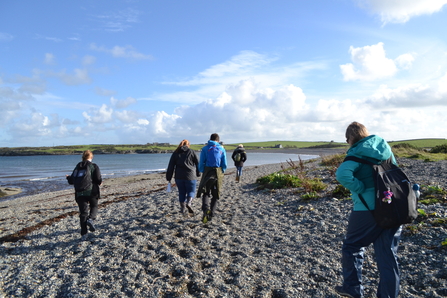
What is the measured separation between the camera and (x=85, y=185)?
7324 mm

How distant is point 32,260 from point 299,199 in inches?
315

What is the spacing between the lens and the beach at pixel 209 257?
4.51m

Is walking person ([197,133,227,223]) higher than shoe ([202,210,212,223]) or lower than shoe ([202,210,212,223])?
higher

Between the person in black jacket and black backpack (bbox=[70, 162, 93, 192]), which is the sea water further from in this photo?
black backpack (bbox=[70, 162, 93, 192])

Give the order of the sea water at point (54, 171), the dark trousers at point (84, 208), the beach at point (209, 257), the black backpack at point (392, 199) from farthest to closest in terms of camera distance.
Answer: the sea water at point (54, 171) < the dark trousers at point (84, 208) < the beach at point (209, 257) < the black backpack at point (392, 199)

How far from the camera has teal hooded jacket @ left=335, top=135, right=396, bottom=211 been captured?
3523mm

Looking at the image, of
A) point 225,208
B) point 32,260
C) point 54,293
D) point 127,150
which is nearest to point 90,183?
point 32,260

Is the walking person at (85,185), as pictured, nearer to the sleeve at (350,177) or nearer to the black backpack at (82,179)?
the black backpack at (82,179)

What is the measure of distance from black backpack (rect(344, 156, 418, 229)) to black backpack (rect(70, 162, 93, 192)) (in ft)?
21.1

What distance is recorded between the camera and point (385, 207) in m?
3.38

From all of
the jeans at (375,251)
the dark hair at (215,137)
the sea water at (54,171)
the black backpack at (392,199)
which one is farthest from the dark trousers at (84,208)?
the sea water at (54,171)

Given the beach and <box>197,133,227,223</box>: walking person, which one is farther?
<box>197,133,227,223</box>: walking person

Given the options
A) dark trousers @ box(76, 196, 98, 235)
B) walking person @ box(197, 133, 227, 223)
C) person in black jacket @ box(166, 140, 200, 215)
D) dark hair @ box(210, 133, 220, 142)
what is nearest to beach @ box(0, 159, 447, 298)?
dark trousers @ box(76, 196, 98, 235)

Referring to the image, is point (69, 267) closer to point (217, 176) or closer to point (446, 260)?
point (217, 176)
